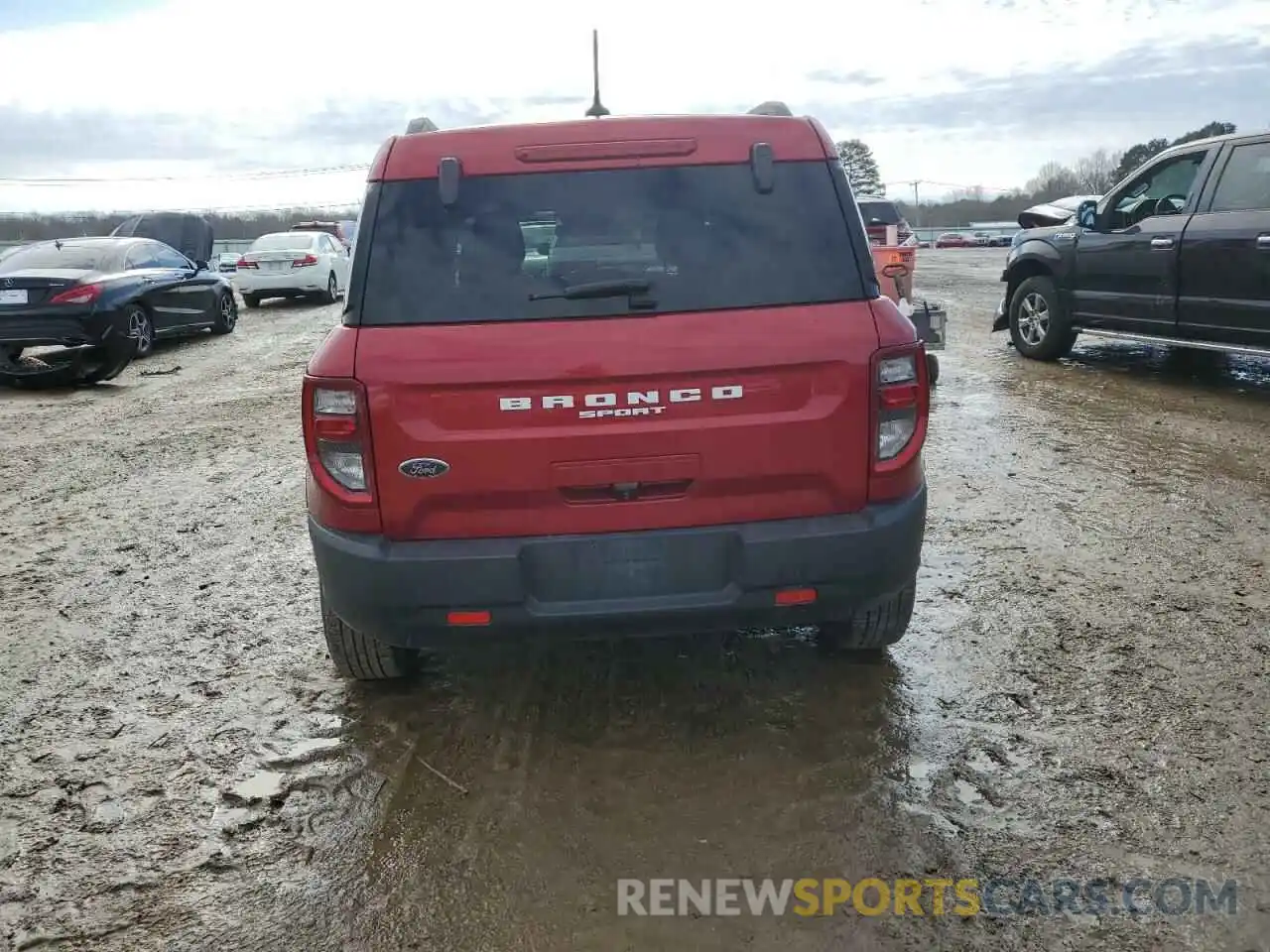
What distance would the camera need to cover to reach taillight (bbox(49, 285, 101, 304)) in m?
10.5

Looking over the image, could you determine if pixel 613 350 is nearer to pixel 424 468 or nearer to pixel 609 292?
pixel 609 292

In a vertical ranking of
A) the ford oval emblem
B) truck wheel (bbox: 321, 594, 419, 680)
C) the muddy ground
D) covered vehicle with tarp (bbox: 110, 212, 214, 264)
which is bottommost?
the muddy ground

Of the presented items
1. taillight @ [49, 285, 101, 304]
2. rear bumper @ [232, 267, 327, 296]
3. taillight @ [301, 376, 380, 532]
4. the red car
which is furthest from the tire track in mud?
the red car

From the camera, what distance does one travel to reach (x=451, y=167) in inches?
120

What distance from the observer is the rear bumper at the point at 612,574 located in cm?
296

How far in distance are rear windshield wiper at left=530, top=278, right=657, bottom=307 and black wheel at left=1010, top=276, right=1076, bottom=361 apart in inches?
321

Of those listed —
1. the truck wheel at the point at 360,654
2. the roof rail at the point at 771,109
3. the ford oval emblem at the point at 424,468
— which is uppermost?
the roof rail at the point at 771,109

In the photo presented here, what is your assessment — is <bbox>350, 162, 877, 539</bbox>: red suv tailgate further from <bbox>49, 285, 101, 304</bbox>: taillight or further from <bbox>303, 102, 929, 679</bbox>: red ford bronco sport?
<bbox>49, 285, 101, 304</bbox>: taillight

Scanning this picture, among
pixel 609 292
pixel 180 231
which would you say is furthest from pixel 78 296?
pixel 609 292

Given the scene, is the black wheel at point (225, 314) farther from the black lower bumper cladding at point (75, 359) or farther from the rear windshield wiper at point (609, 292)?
the rear windshield wiper at point (609, 292)

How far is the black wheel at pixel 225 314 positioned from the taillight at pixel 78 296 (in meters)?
3.67

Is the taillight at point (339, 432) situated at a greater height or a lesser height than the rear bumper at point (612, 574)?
greater

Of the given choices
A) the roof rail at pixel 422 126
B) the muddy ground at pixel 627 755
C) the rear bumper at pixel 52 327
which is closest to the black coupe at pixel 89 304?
the rear bumper at pixel 52 327

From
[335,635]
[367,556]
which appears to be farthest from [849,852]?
[335,635]
